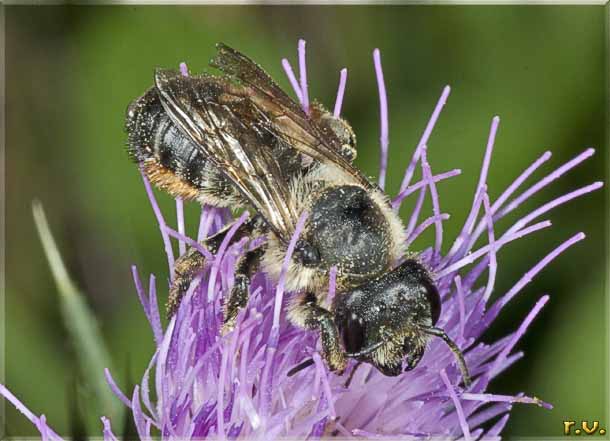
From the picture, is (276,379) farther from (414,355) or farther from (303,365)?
(414,355)

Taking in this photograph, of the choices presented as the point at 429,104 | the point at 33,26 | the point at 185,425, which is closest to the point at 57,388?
the point at 185,425

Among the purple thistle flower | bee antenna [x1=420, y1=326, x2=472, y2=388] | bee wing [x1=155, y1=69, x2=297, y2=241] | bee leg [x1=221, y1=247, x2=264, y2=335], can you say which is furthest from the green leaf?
bee antenna [x1=420, y1=326, x2=472, y2=388]

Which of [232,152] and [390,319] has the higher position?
[232,152]

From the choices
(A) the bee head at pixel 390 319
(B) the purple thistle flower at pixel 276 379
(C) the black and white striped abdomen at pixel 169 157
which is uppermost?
(C) the black and white striped abdomen at pixel 169 157

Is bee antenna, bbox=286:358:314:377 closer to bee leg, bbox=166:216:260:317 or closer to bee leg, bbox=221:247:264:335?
bee leg, bbox=221:247:264:335

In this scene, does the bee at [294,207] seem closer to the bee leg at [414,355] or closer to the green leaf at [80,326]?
the bee leg at [414,355]

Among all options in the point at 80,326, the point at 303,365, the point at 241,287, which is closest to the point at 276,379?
the point at 303,365

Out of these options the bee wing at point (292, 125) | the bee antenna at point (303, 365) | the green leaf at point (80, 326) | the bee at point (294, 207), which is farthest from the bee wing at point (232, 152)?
the green leaf at point (80, 326)

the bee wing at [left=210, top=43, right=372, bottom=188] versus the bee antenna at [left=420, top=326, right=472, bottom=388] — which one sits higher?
the bee wing at [left=210, top=43, right=372, bottom=188]
